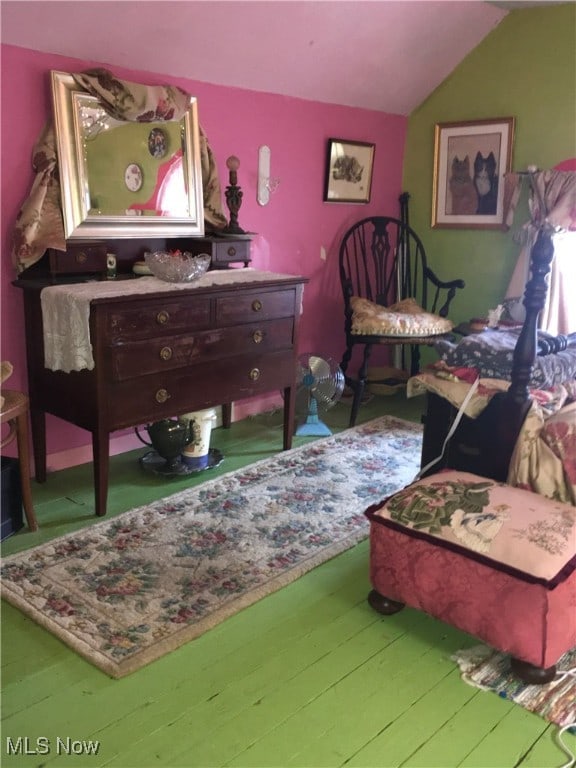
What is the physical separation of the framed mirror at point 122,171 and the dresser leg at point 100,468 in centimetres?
91

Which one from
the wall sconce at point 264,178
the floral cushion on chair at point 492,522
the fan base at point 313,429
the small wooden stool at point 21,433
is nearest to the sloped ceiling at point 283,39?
the wall sconce at point 264,178

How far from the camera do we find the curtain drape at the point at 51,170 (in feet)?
9.63

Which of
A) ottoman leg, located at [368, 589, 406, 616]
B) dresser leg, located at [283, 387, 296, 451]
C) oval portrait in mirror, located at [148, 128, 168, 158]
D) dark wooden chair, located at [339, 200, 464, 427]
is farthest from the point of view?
dark wooden chair, located at [339, 200, 464, 427]

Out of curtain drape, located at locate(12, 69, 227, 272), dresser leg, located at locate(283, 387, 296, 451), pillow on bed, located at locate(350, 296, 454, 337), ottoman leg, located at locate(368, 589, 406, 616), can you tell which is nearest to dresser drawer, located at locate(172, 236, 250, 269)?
curtain drape, located at locate(12, 69, 227, 272)

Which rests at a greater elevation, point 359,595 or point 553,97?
point 553,97

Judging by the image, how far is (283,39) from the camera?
3.53 meters

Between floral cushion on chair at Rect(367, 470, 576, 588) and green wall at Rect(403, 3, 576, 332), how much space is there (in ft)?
8.65

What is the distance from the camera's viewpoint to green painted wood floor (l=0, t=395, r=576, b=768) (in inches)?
69.0

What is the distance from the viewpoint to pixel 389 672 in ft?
6.79

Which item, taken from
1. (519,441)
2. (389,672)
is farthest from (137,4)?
(389,672)

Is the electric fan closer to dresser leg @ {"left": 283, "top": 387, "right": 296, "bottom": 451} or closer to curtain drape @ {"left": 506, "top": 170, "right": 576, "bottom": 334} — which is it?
dresser leg @ {"left": 283, "top": 387, "right": 296, "bottom": 451}

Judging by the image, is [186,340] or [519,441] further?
[186,340]

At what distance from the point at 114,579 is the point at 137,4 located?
2.27 metres

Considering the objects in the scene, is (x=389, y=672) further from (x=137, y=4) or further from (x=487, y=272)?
(x=487, y=272)
